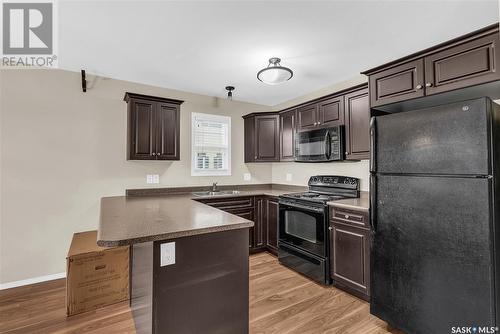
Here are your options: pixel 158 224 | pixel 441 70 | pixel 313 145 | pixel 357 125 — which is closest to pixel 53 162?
pixel 158 224

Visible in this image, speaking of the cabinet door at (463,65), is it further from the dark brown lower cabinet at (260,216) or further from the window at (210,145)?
the window at (210,145)

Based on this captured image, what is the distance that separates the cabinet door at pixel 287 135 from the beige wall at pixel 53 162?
2.11 m

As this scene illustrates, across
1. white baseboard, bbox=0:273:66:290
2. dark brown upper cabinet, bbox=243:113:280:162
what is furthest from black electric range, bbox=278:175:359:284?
white baseboard, bbox=0:273:66:290

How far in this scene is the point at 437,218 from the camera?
1.74m

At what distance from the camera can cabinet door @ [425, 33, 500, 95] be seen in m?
1.75

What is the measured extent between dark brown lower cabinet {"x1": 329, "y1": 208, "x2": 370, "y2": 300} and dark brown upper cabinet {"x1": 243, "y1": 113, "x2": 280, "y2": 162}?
5.55 feet

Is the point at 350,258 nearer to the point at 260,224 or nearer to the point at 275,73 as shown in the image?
the point at 260,224

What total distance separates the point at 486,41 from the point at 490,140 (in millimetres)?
819

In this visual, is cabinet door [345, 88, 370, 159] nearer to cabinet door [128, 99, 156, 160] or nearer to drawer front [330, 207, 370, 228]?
drawer front [330, 207, 370, 228]

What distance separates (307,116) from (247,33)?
1.70 meters

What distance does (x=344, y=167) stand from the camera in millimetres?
3371

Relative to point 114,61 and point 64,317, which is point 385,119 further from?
point 64,317

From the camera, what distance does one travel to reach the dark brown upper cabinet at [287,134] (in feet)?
12.6

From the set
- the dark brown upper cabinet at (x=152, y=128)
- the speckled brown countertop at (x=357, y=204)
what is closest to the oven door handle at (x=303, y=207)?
the speckled brown countertop at (x=357, y=204)
